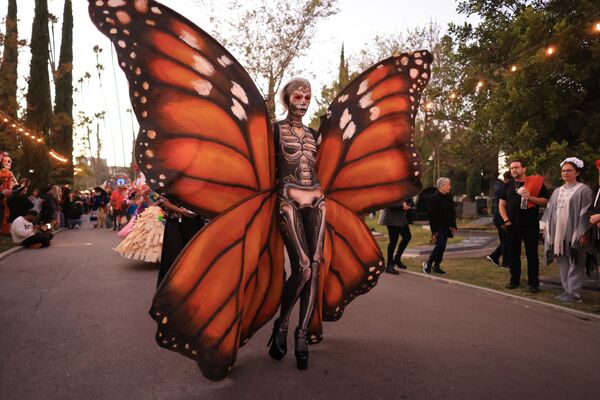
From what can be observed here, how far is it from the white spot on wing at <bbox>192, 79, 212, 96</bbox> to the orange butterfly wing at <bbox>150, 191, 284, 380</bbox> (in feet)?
2.52

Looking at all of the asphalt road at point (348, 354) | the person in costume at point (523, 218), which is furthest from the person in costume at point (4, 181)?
the person in costume at point (523, 218)

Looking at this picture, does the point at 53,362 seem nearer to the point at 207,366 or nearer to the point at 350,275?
the point at 207,366

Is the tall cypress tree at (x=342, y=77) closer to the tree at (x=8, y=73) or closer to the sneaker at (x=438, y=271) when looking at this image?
the tree at (x=8, y=73)

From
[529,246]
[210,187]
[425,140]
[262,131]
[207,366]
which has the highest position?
[425,140]

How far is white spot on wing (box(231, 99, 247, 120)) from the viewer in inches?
119

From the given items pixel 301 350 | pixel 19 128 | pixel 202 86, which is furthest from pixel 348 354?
pixel 19 128

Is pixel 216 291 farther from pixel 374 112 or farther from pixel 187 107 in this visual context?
pixel 374 112

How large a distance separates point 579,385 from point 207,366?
8.44ft

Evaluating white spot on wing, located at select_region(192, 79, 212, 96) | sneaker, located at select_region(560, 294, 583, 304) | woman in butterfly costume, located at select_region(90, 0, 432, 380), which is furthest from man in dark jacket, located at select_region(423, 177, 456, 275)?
white spot on wing, located at select_region(192, 79, 212, 96)

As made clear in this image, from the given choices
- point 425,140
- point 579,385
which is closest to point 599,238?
point 579,385

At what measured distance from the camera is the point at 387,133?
3754 mm

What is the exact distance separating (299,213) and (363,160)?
2.71ft

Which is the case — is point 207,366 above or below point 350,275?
below

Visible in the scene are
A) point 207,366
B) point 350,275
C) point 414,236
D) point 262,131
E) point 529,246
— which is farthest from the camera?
point 414,236
